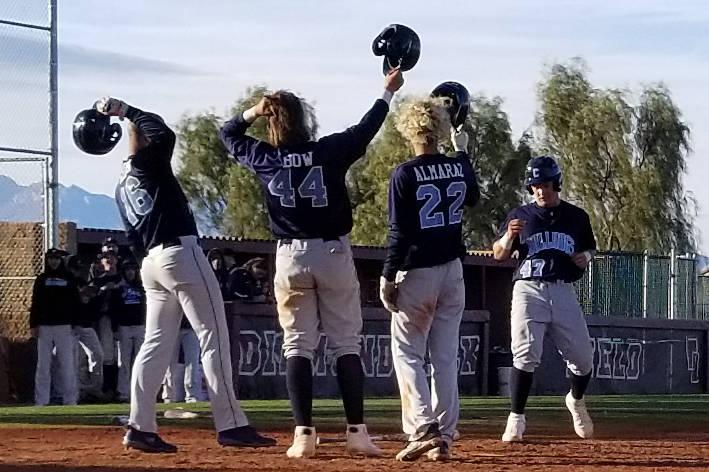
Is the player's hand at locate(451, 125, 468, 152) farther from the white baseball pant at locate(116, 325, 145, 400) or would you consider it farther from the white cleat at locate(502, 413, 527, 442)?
the white baseball pant at locate(116, 325, 145, 400)

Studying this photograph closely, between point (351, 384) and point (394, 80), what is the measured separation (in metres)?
1.90

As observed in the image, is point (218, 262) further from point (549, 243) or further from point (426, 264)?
point (426, 264)

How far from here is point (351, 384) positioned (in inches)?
362

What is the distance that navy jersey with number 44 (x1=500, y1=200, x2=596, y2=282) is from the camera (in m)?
10.9

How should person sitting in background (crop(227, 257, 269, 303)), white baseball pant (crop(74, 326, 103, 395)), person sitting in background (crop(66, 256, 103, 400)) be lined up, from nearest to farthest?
person sitting in background (crop(66, 256, 103, 400)), white baseball pant (crop(74, 326, 103, 395)), person sitting in background (crop(227, 257, 269, 303))

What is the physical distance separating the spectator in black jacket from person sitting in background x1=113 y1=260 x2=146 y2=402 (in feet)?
3.33

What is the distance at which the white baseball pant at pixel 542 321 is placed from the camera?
1088cm

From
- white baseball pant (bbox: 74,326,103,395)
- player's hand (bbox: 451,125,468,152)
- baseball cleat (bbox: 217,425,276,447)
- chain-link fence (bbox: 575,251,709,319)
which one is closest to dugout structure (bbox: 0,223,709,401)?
chain-link fence (bbox: 575,251,709,319)

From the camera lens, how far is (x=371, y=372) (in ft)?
71.4

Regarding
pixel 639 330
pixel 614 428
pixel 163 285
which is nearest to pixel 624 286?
pixel 639 330

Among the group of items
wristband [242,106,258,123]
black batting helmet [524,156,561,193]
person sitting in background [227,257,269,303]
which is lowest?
person sitting in background [227,257,269,303]

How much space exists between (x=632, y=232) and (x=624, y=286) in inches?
656

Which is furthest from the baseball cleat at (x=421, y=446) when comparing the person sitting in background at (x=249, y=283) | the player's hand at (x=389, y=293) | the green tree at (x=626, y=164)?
the green tree at (x=626, y=164)

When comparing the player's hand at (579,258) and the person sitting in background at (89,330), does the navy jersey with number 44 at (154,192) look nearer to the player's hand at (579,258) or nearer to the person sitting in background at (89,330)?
the player's hand at (579,258)
